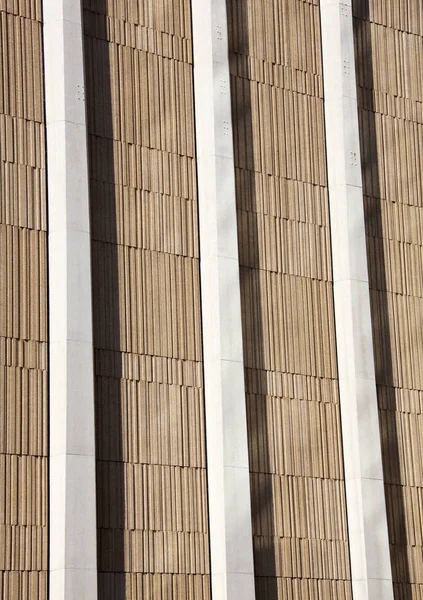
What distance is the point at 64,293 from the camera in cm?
2116

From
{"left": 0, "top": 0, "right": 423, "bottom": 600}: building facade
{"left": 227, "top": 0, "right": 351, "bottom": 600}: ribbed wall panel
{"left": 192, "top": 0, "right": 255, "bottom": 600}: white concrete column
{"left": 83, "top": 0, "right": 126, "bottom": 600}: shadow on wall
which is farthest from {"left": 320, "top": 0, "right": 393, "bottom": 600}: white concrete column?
{"left": 83, "top": 0, "right": 126, "bottom": 600}: shadow on wall

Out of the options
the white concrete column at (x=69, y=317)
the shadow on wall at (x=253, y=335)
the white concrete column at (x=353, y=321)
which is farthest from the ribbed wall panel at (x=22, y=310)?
the white concrete column at (x=353, y=321)

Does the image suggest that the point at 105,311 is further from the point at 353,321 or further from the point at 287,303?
the point at 353,321

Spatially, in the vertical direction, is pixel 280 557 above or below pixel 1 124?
below

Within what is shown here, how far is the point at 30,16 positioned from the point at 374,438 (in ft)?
34.9

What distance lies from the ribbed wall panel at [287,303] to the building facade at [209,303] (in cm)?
5

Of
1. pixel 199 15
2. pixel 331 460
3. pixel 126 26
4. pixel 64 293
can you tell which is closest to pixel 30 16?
pixel 126 26

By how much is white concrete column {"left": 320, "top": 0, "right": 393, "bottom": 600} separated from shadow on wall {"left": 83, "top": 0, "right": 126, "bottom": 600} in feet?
16.8

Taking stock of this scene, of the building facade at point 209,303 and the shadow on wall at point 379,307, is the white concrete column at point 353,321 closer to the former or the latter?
the building facade at point 209,303

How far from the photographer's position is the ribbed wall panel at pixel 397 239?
2506 cm

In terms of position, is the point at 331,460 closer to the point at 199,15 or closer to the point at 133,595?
the point at 133,595

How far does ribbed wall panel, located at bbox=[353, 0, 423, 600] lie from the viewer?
25062mm

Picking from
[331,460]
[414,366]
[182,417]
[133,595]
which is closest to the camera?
[133,595]

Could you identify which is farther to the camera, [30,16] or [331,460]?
[331,460]
